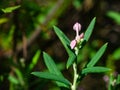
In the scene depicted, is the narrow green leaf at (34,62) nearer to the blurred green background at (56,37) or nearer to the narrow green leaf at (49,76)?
the blurred green background at (56,37)

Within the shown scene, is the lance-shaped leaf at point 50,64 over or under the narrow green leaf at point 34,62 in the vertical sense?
over

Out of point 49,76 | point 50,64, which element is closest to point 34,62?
point 50,64

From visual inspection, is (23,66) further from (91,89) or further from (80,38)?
(91,89)

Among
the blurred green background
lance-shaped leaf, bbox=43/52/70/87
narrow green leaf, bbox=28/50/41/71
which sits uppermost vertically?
lance-shaped leaf, bbox=43/52/70/87

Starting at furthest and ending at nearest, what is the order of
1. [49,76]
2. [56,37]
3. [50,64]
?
[56,37] < [50,64] < [49,76]

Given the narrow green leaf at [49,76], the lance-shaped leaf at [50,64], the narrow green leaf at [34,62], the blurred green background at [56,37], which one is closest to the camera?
the narrow green leaf at [49,76]

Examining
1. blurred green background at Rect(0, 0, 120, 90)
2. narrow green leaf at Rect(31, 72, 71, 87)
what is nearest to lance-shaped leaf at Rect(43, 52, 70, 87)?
narrow green leaf at Rect(31, 72, 71, 87)

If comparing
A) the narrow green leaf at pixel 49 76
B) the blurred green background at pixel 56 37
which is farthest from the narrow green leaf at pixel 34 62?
the narrow green leaf at pixel 49 76

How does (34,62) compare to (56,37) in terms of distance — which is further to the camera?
(56,37)

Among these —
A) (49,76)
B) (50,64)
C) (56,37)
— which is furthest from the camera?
(56,37)

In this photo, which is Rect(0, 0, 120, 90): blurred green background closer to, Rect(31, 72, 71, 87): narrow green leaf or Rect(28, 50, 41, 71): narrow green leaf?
Rect(28, 50, 41, 71): narrow green leaf

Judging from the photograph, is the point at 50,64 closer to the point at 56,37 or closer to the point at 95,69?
the point at 95,69
